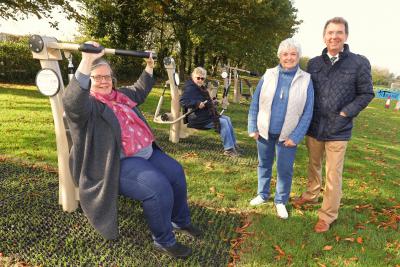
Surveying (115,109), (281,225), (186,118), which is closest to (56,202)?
(115,109)

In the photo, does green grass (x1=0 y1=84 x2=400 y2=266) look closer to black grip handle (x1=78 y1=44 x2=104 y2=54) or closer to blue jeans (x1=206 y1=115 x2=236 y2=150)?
blue jeans (x1=206 y1=115 x2=236 y2=150)

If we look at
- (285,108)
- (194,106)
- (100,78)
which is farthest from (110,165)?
(194,106)

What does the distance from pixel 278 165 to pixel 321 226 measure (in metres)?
0.82

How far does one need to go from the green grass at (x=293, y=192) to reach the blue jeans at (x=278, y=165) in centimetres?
23

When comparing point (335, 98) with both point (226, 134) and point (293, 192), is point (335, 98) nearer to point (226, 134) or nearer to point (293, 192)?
point (293, 192)

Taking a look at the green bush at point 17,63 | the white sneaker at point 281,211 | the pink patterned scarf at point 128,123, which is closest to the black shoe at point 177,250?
the pink patterned scarf at point 128,123

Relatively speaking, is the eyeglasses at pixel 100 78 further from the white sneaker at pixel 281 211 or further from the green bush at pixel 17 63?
the green bush at pixel 17 63

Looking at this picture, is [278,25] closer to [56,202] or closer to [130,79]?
[130,79]

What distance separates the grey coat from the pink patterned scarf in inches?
6.3

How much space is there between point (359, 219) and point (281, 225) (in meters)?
1.09

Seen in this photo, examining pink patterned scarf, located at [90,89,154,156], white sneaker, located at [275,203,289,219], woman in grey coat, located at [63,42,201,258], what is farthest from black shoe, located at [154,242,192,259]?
→ white sneaker, located at [275,203,289,219]

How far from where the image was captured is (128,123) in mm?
2998

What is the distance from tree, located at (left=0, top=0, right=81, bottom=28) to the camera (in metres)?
14.6

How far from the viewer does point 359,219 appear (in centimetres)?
410
